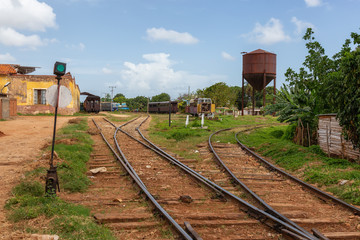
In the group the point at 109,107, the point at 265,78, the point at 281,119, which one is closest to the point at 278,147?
the point at 281,119

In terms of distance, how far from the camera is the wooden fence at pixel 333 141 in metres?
10.9

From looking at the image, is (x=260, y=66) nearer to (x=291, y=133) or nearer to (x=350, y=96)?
(x=291, y=133)

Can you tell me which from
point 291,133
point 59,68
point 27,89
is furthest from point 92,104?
point 59,68

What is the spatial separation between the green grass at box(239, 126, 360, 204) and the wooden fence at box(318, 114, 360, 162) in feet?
1.11

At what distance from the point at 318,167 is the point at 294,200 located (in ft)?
11.6

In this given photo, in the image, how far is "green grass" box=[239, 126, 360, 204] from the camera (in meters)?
7.96

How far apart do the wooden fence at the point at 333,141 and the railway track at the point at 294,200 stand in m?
2.74

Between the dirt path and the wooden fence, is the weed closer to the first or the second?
the dirt path

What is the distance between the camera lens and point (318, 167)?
410 inches

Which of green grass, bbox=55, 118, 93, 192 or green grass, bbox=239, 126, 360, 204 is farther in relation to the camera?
green grass, bbox=239, 126, 360, 204

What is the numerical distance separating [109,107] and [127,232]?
3080 inches

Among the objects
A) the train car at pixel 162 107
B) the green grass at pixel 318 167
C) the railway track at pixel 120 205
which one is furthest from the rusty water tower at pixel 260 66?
the railway track at pixel 120 205

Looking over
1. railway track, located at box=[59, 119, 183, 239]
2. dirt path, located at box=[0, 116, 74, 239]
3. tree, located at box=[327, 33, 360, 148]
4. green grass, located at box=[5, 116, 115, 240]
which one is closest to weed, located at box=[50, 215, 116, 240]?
green grass, located at box=[5, 116, 115, 240]

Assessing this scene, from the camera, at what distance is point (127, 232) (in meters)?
5.21
